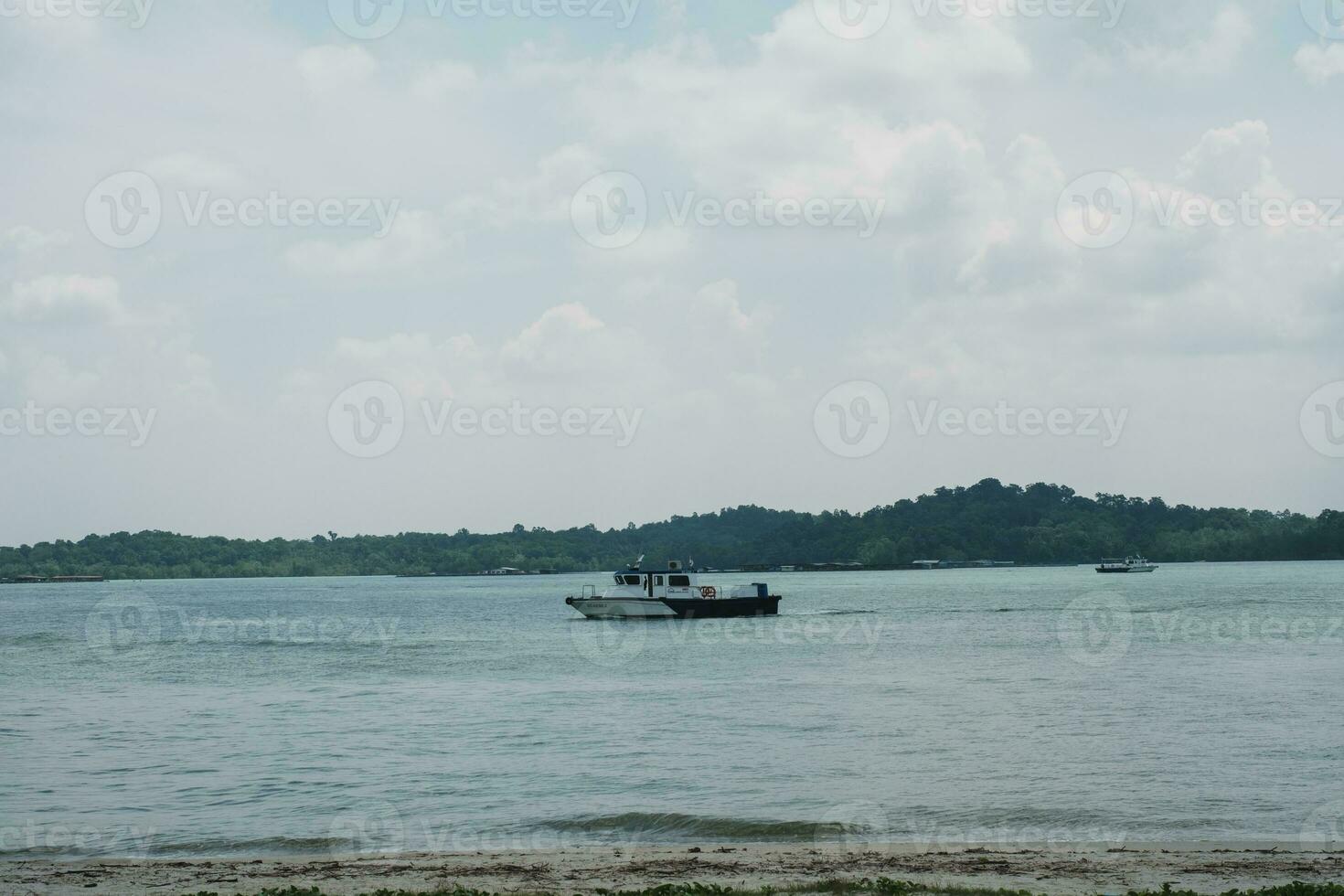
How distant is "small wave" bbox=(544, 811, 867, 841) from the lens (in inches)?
942

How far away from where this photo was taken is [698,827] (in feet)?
80.8

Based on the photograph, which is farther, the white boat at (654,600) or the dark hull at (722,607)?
the white boat at (654,600)

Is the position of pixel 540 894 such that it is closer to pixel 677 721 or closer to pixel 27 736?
pixel 677 721
